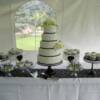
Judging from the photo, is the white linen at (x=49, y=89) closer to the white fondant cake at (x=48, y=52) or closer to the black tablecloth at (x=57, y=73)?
the black tablecloth at (x=57, y=73)

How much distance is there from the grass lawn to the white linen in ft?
3.99

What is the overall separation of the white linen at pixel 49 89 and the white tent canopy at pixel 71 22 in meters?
1.21

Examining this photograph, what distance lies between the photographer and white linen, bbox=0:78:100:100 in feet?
5.99

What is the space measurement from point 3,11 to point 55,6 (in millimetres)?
765

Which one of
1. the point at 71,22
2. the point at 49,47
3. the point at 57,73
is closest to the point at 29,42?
the point at 71,22

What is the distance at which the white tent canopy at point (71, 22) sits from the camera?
2.80 metres

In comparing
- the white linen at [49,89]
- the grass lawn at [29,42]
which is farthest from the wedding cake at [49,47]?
the grass lawn at [29,42]

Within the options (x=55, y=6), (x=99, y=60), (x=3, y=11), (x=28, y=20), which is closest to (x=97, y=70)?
(x=99, y=60)

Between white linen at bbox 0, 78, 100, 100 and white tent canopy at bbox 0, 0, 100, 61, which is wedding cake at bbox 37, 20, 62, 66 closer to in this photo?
white linen at bbox 0, 78, 100, 100

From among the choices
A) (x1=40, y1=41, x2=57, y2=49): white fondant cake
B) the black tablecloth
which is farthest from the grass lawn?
(x1=40, y1=41, x2=57, y2=49): white fondant cake

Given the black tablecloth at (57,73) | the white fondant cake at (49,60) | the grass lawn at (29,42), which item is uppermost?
the grass lawn at (29,42)

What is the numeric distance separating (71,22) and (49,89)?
4.46ft

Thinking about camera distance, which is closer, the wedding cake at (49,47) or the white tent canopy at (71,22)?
the wedding cake at (49,47)

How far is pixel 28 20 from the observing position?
296cm
